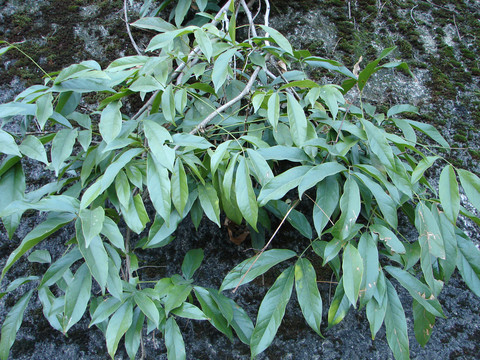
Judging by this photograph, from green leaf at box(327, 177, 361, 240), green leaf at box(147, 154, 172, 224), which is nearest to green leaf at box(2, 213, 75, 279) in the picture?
green leaf at box(147, 154, 172, 224)

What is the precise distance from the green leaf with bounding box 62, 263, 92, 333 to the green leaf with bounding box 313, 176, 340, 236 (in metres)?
0.49

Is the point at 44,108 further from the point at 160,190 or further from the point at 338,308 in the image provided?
the point at 338,308

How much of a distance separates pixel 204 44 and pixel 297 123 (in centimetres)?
28

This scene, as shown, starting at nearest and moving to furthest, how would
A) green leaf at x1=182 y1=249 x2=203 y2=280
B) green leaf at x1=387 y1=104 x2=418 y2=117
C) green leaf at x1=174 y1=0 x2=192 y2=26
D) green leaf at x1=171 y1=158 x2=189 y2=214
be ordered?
green leaf at x1=171 y1=158 x2=189 y2=214, green leaf at x1=182 y1=249 x2=203 y2=280, green leaf at x1=387 y1=104 x2=418 y2=117, green leaf at x1=174 y1=0 x2=192 y2=26

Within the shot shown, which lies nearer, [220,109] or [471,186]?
[471,186]

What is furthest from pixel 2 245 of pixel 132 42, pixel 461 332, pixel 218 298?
pixel 461 332

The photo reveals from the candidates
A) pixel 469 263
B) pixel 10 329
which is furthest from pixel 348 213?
pixel 10 329

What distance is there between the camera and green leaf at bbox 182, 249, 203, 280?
97 centimetres

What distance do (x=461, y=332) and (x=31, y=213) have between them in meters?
1.28

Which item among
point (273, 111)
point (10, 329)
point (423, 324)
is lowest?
point (423, 324)

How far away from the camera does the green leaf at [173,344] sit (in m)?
0.81

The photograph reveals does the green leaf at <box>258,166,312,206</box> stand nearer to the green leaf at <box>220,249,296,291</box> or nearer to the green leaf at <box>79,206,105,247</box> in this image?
the green leaf at <box>220,249,296,291</box>

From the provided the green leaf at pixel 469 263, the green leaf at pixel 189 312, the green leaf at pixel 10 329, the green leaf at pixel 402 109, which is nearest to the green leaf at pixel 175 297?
the green leaf at pixel 189 312

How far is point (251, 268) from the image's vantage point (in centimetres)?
86
